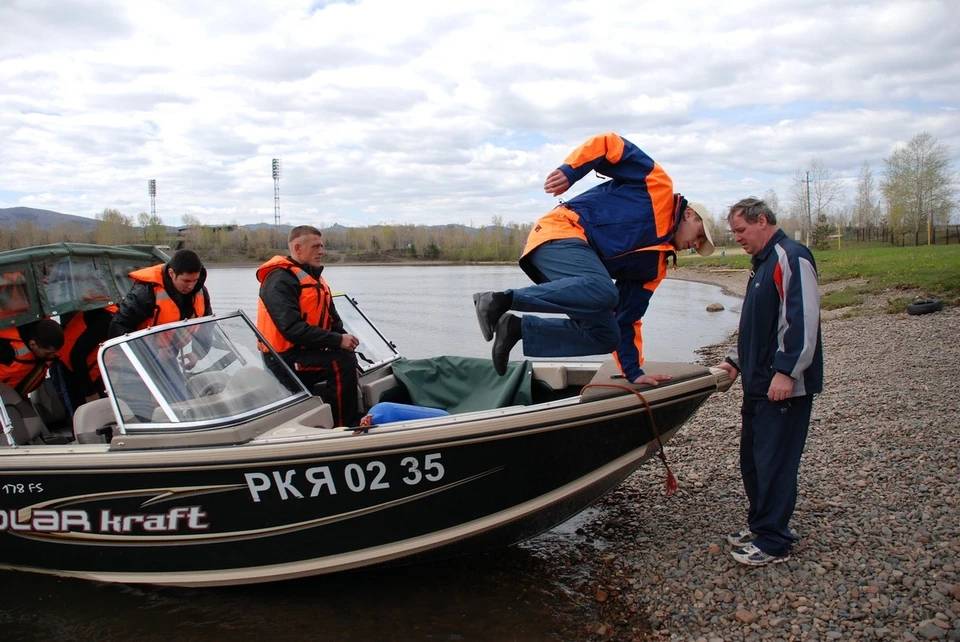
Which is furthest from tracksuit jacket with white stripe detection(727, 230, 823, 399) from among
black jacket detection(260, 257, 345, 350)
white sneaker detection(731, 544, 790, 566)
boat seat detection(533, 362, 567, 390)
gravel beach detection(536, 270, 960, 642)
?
black jacket detection(260, 257, 345, 350)

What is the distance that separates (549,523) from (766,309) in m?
1.78

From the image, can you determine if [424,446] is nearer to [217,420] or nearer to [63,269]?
[217,420]

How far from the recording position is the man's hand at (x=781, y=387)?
141 inches

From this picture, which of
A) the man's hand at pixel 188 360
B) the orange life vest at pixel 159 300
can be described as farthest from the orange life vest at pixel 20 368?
the man's hand at pixel 188 360

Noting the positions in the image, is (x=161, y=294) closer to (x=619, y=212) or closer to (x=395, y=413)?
(x=395, y=413)

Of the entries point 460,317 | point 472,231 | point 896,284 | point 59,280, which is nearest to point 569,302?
point 59,280

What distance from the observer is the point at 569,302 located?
12.9 ft

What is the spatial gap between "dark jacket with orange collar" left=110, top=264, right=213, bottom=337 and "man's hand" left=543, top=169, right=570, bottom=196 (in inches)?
107

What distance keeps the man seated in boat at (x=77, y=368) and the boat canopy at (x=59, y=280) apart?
243mm

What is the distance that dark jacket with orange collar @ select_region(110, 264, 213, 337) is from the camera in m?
4.88

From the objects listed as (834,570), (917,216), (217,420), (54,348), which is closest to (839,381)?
(834,570)

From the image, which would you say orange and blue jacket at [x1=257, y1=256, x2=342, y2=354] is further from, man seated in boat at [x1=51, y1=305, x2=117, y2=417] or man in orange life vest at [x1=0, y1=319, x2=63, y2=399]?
man in orange life vest at [x1=0, y1=319, x2=63, y2=399]

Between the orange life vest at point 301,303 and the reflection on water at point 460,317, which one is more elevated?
the orange life vest at point 301,303

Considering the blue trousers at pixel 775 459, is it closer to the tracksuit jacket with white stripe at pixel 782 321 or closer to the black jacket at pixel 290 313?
the tracksuit jacket with white stripe at pixel 782 321
